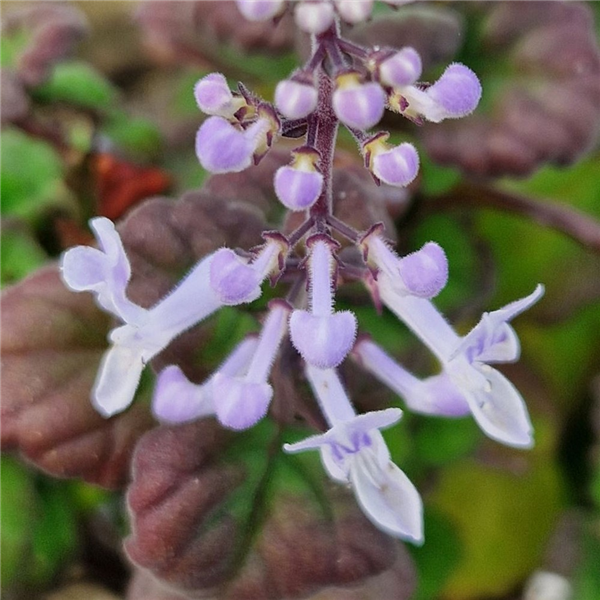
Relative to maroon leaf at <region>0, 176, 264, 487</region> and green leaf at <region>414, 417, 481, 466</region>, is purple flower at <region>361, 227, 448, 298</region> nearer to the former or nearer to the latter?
maroon leaf at <region>0, 176, 264, 487</region>

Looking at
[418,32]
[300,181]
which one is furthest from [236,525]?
[418,32]

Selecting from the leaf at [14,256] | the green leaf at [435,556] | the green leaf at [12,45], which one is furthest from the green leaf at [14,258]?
the green leaf at [435,556]

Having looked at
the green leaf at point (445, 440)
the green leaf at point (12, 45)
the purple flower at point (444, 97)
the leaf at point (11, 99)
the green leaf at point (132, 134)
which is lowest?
the green leaf at point (445, 440)

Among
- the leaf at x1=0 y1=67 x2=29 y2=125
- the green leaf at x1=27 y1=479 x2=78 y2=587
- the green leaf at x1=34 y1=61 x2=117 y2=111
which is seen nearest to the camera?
the green leaf at x1=27 y1=479 x2=78 y2=587

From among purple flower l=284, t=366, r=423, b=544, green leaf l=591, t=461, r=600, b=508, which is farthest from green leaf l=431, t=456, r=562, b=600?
purple flower l=284, t=366, r=423, b=544

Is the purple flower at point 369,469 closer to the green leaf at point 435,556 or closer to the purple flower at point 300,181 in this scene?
the purple flower at point 300,181

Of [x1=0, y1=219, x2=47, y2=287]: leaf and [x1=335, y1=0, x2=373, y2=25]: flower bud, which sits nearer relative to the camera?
[x1=335, y1=0, x2=373, y2=25]: flower bud

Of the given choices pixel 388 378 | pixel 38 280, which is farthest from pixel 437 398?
pixel 38 280
